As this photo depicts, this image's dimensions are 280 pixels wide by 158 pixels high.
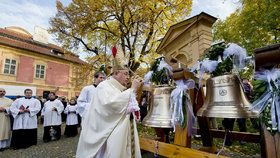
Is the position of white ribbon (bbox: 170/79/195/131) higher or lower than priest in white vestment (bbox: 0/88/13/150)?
higher

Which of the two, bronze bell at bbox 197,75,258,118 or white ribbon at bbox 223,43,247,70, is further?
white ribbon at bbox 223,43,247,70

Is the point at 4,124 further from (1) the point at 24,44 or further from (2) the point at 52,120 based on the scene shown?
(1) the point at 24,44

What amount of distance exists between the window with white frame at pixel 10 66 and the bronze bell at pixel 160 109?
1040 inches

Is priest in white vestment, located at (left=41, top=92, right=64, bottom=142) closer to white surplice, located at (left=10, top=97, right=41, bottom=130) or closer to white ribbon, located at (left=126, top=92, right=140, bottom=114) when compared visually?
white surplice, located at (left=10, top=97, right=41, bottom=130)

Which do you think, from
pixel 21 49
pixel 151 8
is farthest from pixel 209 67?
pixel 21 49

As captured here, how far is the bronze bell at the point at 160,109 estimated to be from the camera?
329 centimetres

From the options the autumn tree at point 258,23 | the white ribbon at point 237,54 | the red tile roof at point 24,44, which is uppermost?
the red tile roof at point 24,44

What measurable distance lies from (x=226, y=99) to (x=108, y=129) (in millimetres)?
1520

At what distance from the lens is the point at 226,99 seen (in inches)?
103

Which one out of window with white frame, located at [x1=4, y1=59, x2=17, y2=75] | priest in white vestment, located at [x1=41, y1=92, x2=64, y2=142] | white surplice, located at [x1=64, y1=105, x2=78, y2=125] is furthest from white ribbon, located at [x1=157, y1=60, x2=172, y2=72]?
window with white frame, located at [x1=4, y1=59, x2=17, y2=75]

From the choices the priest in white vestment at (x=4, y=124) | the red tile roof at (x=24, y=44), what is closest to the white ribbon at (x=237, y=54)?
the priest in white vestment at (x=4, y=124)

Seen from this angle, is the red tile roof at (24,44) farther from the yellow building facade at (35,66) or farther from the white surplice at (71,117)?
the white surplice at (71,117)

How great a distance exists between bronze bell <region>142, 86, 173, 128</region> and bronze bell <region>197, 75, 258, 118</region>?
2.27 ft

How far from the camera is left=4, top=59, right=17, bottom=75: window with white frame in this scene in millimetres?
24727
